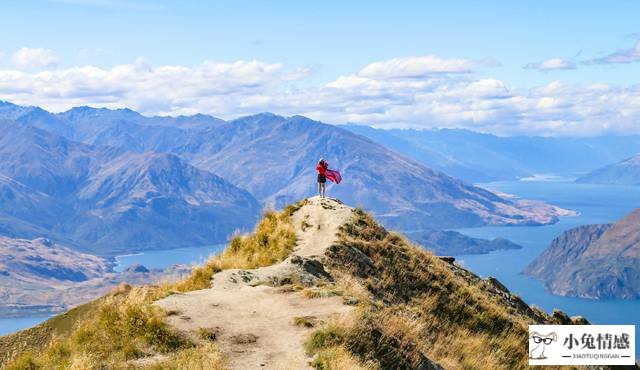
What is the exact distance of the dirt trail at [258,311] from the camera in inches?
701

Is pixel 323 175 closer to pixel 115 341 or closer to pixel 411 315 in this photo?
pixel 411 315

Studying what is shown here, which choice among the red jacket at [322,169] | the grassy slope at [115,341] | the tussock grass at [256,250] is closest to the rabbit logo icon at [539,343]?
the tussock grass at [256,250]

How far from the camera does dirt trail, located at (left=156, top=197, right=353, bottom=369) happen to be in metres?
17.8

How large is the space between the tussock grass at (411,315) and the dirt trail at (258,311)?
2.93ft

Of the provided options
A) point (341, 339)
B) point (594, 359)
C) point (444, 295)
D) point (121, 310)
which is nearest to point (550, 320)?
point (444, 295)

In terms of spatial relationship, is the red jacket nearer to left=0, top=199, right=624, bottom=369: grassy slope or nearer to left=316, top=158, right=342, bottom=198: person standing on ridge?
left=316, top=158, right=342, bottom=198: person standing on ridge

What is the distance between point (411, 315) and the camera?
25234 mm

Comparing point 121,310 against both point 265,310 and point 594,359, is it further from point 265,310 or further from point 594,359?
point 594,359

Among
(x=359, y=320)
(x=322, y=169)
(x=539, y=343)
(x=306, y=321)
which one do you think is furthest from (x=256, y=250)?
(x=359, y=320)

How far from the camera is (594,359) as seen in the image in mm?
24266

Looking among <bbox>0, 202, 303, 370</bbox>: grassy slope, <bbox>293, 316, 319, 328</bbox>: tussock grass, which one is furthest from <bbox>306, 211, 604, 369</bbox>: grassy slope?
<bbox>0, 202, 303, 370</bbox>: grassy slope

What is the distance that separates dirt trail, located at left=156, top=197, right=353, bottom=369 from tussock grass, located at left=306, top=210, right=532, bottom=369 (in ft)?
2.93

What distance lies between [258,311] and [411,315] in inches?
250

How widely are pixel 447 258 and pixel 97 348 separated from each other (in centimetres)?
2524
